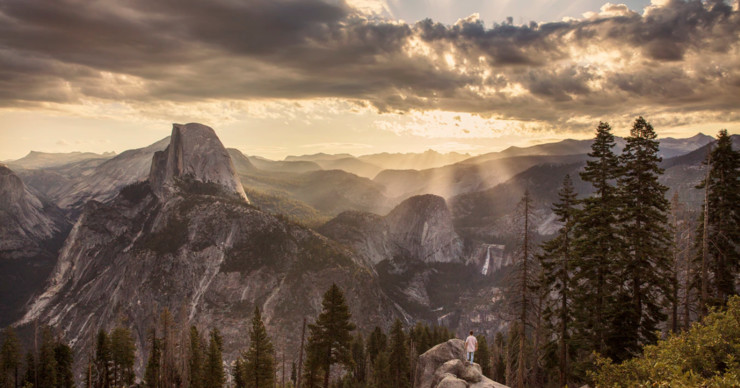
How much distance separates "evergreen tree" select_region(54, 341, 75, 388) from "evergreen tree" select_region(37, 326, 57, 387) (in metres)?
2.48

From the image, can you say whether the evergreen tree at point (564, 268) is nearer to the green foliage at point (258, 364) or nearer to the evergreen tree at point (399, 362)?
the green foliage at point (258, 364)

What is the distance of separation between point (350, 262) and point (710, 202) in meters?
146

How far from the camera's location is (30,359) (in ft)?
225

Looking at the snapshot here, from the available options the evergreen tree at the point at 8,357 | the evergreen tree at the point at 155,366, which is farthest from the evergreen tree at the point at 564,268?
the evergreen tree at the point at 8,357

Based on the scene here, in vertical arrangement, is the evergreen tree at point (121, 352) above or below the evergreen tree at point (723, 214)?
below

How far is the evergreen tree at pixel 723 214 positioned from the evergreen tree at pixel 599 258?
8.64 meters

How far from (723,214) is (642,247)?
982 centimetres

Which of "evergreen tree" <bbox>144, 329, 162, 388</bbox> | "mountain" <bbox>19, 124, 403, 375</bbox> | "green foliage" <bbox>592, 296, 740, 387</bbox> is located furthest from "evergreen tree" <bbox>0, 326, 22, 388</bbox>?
"green foliage" <bbox>592, 296, 740, 387</bbox>

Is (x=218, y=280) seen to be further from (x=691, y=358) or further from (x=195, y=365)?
(x=691, y=358)

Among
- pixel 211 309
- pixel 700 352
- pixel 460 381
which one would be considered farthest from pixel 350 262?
pixel 700 352

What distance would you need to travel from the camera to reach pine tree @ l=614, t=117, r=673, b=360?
3052 centimetres

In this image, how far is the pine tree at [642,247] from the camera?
100 feet

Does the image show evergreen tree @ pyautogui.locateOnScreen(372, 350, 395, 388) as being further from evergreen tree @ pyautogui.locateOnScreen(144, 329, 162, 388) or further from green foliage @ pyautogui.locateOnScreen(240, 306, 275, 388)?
evergreen tree @ pyautogui.locateOnScreen(144, 329, 162, 388)

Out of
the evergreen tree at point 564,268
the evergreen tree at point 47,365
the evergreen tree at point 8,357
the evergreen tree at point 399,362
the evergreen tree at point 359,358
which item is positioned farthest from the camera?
the evergreen tree at point 359,358
